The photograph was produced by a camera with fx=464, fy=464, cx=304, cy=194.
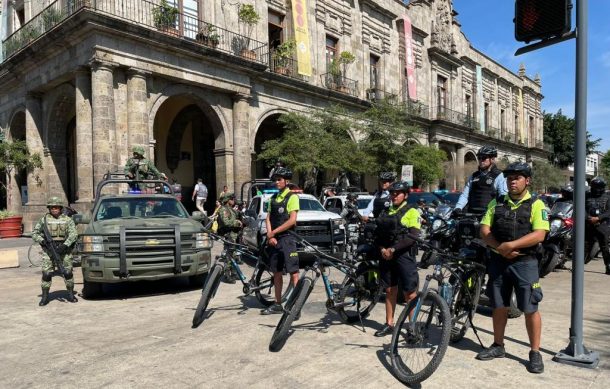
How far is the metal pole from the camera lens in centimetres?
422

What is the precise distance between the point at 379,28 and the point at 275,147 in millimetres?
13867

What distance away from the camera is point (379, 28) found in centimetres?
2858

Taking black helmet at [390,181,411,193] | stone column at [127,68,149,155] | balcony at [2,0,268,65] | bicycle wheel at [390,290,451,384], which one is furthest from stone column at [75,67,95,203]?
bicycle wheel at [390,290,451,384]

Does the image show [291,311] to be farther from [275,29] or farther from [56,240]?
[275,29]

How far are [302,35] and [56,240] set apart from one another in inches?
694

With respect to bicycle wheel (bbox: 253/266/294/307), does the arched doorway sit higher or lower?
higher

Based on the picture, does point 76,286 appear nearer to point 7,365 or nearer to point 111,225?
point 111,225

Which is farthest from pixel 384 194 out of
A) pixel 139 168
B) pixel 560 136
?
pixel 560 136

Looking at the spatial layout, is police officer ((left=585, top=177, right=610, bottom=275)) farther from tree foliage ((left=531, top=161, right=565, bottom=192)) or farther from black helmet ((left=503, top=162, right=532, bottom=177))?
tree foliage ((left=531, top=161, right=565, bottom=192))

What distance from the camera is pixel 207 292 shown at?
5.55 metres

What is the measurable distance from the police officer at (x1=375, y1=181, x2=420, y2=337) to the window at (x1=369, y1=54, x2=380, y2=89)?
79.4ft

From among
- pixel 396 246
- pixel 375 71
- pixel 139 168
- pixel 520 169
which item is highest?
pixel 375 71

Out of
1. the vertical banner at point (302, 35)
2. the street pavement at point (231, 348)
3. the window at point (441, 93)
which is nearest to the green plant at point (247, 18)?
the vertical banner at point (302, 35)

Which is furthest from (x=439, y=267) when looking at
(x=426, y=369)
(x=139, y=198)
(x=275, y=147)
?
(x=275, y=147)
